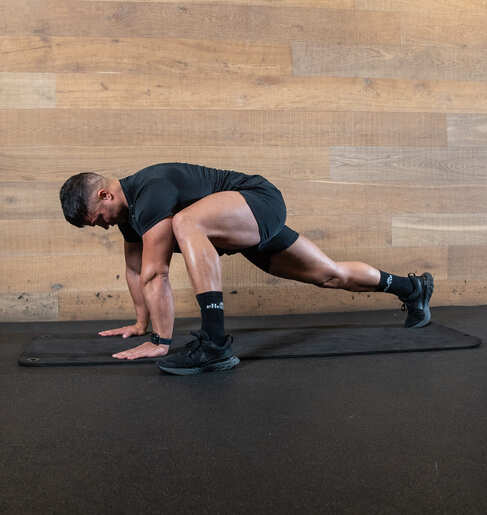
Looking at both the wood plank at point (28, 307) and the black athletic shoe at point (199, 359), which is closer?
the black athletic shoe at point (199, 359)

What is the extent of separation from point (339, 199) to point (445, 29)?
1262 mm

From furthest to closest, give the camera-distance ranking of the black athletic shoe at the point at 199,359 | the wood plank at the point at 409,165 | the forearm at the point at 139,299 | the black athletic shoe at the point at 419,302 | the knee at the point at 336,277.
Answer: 1. the wood plank at the point at 409,165
2. the black athletic shoe at the point at 419,302
3. the forearm at the point at 139,299
4. the knee at the point at 336,277
5. the black athletic shoe at the point at 199,359

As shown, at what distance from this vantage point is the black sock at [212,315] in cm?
185

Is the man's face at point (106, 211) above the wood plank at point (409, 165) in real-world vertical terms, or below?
below

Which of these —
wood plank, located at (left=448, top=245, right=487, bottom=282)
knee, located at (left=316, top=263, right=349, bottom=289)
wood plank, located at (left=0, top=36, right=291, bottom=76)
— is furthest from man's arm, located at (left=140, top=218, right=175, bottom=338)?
wood plank, located at (left=448, top=245, right=487, bottom=282)

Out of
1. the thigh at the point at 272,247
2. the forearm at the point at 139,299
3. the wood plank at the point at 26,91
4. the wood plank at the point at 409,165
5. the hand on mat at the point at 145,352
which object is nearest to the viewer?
the hand on mat at the point at 145,352

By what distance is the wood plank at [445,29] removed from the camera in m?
3.25

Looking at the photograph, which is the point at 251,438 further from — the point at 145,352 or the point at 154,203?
the point at 154,203

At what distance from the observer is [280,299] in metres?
3.12

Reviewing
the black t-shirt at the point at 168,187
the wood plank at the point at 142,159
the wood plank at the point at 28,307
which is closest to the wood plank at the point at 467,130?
the wood plank at the point at 142,159

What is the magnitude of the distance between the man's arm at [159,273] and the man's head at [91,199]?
8.0 inches

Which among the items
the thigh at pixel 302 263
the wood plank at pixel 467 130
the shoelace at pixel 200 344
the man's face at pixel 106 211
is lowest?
the shoelace at pixel 200 344

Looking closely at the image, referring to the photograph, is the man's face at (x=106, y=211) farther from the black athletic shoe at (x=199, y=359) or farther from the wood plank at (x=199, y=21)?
the wood plank at (x=199, y=21)

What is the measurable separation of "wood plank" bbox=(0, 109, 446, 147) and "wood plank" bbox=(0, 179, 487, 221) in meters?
0.24
